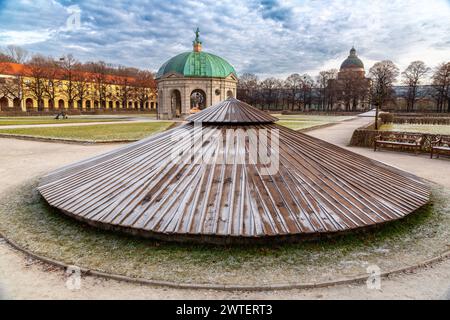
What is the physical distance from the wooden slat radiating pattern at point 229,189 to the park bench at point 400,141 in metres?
9.96

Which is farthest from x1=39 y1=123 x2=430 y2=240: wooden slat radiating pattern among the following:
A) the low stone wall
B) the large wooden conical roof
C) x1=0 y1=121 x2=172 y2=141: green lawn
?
the low stone wall

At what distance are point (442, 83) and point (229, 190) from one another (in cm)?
7943

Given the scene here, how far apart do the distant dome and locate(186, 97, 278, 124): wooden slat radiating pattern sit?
110875 millimetres

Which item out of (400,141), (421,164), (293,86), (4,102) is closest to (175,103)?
(4,102)

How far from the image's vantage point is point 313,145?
821cm

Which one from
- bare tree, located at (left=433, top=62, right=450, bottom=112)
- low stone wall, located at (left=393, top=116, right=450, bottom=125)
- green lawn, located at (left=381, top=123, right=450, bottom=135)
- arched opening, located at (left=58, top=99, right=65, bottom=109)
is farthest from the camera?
arched opening, located at (left=58, top=99, right=65, bottom=109)

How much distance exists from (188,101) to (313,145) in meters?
44.2

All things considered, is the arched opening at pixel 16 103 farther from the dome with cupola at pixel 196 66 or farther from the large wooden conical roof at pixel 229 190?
the large wooden conical roof at pixel 229 190

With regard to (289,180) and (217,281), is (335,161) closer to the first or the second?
(289,180)

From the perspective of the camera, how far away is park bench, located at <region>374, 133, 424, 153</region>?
1641cm

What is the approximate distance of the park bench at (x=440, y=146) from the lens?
14.6 m

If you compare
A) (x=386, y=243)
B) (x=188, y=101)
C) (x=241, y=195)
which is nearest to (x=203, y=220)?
(x=241, y=195)

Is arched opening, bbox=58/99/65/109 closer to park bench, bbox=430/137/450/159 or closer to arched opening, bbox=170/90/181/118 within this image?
arched opening, bbox=170/90/181/118

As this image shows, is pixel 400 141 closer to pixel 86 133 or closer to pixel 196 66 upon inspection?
pixel 86 133
